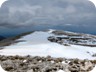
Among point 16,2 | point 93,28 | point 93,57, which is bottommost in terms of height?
point 93,57

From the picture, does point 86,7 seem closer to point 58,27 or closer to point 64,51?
point 58,27

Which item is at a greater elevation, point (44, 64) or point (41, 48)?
point (41, 48)

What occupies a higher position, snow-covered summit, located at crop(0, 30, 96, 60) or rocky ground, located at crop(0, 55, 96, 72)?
snow-covered summit, located at crop(0, 30, 96, 60)

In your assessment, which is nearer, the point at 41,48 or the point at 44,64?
the point at 44,64

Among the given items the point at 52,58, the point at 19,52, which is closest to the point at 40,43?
the point at 19,52

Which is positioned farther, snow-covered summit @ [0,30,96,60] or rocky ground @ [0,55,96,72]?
snow-covered summit @ [0,30,96,60]
